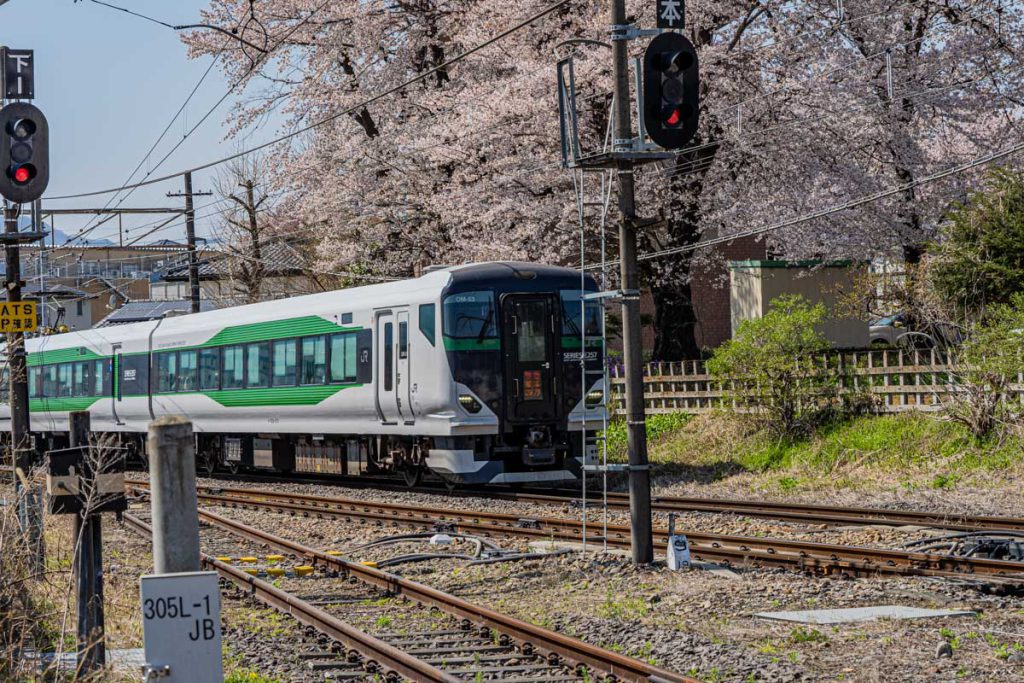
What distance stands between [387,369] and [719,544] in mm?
8084

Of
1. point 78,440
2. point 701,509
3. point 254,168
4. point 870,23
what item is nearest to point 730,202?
point 870,23

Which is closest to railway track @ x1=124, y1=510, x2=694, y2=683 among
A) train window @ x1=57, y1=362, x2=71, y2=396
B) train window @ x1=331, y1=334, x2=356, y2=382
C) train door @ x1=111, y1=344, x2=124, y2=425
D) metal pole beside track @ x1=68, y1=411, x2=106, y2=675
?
metal pole beside track @ x1=68, y1=411, x2=106, y2=675

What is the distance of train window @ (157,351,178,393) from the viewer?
27875mm

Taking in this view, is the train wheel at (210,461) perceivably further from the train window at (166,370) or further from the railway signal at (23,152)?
the railway signal at (23,152)

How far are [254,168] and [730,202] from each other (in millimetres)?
26975

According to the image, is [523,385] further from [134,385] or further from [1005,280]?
[134,385]

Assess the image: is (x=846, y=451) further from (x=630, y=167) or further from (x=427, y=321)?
(x=630, y=167)

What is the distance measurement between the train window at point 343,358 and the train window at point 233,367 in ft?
12.4

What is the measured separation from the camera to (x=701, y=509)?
Result: 16578mm

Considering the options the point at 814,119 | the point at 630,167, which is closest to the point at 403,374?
the point at 630,167

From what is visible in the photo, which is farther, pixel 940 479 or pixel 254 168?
pixel 254 168

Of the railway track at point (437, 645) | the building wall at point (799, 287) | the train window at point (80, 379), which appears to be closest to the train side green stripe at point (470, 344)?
the railway track at point (437, 645)

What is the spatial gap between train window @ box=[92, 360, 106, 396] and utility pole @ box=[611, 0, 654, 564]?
2215 cm

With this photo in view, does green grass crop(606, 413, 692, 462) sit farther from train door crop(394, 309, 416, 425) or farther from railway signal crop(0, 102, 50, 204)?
railway signal crop(0, 102, 50, 204)
